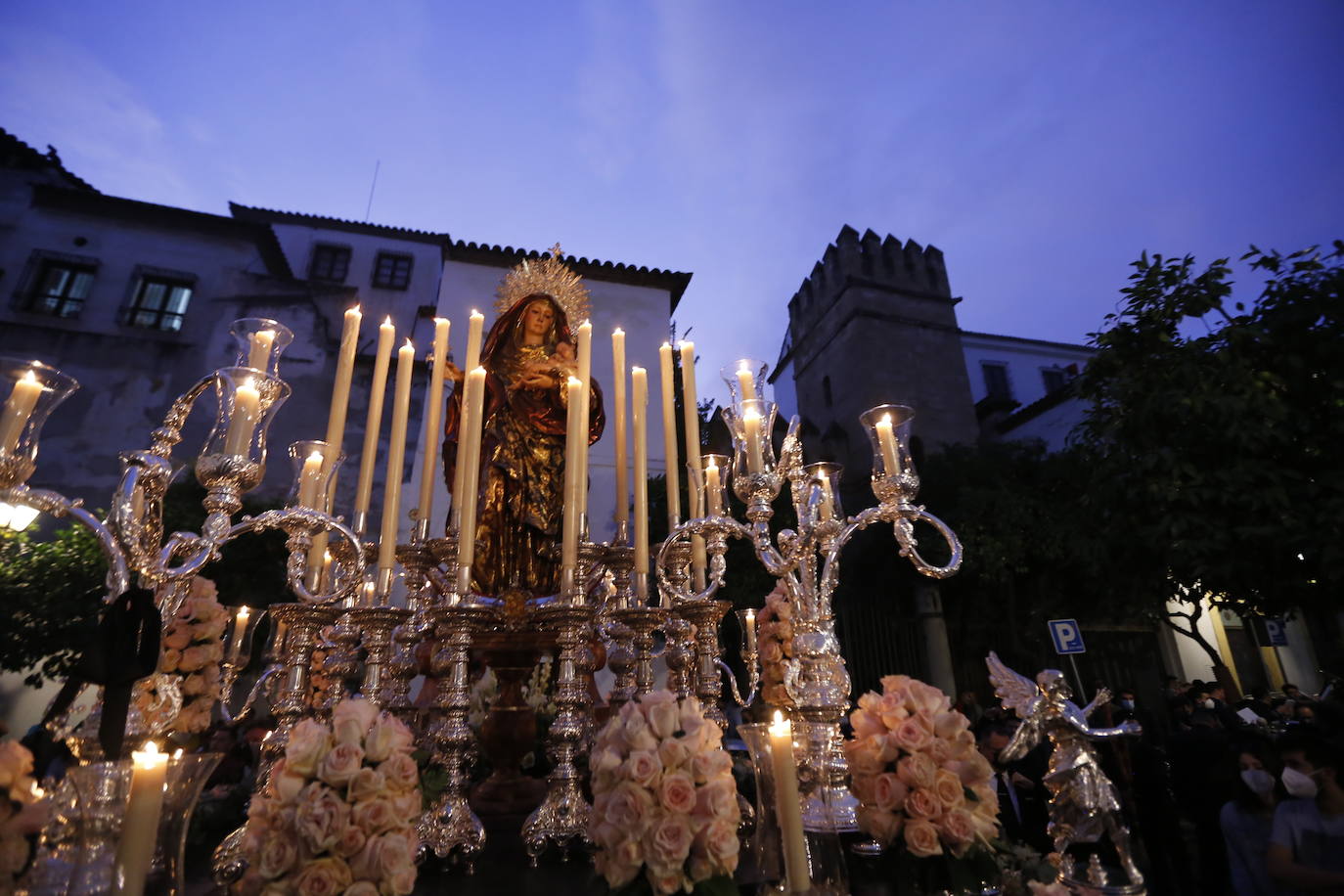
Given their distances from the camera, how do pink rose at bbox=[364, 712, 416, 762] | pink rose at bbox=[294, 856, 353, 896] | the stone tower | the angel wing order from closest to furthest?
pink rose at bbox=[294, 856, 353, 896] → pink rose at bbox=[364, 712, 416, 762] → the angel wing → the stone tower

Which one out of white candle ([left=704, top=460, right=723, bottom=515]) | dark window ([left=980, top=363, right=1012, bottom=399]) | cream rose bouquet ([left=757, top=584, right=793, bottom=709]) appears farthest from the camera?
dark window ([left=980, top=363, right=1012, bottom=399])

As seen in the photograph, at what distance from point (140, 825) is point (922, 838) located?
1946mm

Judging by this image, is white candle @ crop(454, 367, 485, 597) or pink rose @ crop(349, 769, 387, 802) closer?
pink rose @ crop(349, 769, 387, 802)

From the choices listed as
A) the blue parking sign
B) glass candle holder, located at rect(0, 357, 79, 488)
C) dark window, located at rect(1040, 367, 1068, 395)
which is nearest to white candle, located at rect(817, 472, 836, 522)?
glass candle holder, located at rect(0, 357, 79, 488)

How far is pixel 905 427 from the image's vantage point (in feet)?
9.33

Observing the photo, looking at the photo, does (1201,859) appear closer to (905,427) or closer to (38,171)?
(905,427)

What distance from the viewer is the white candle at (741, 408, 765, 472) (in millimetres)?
2891

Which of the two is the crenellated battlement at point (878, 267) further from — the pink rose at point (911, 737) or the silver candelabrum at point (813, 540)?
the pink rose at point (911, 737)

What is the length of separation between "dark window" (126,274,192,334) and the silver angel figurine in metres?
16.4

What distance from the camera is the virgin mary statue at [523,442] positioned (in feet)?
13.5

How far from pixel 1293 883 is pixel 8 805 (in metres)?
5.39

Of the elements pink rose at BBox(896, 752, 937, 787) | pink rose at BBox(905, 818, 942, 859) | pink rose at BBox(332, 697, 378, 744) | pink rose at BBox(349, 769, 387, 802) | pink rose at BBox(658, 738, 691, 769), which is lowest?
pink rose at BBox(905, 818, 942, 859)

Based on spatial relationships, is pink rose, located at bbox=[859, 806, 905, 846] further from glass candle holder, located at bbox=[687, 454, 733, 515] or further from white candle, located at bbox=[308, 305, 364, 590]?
white candle, located at bbox=[308, 305, 364, 590]

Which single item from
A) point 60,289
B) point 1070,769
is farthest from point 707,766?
point 60,289
